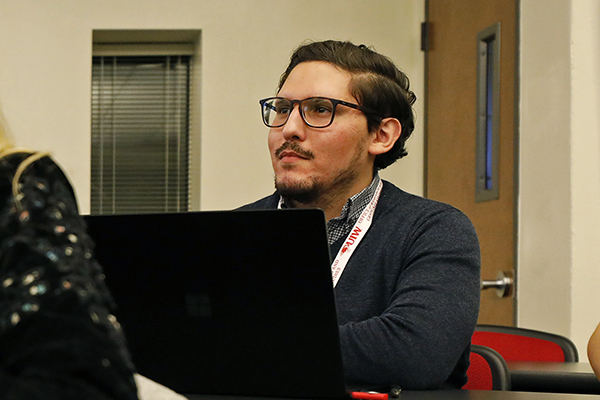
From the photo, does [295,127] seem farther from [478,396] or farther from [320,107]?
[478,396]

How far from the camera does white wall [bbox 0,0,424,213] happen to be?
11.5 feet

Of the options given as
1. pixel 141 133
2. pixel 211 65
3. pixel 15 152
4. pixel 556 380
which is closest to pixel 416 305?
pixel 556 380

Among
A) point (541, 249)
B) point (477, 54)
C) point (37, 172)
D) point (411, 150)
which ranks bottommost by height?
point (541, 249)

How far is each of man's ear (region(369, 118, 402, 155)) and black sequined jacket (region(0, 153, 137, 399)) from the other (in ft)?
4.10

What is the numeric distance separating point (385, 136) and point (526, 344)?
777mm

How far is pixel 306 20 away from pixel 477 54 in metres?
0.93

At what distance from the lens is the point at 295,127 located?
5.26 feet

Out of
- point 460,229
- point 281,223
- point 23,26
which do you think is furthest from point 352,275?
point 23,26

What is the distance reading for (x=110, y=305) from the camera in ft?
1.77

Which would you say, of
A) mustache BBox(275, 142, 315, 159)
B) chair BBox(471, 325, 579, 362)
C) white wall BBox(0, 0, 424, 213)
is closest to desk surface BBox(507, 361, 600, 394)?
chair BBox(471, 325, 579, 362)

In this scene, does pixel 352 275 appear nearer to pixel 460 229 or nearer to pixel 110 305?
pixel 460 229

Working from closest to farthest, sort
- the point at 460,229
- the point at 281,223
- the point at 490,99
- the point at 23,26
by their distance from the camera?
the point at 281,223 → the point at 460,229 → the point at 490,99 → the point at 23,26

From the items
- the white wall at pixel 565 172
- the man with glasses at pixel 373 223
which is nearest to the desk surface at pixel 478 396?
the man with glasses at pixel 373 223

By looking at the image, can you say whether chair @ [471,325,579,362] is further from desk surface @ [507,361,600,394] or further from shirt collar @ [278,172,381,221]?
shirt collar @ [278,172,381,221]
